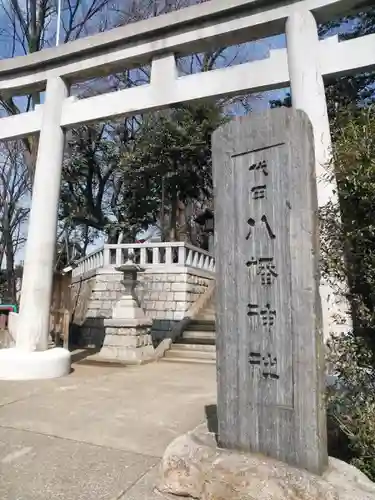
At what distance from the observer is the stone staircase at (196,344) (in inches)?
311

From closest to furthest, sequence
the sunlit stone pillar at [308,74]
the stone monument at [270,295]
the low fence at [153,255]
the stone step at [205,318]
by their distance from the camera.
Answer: the stone monument at [270,295] < the sunlit stone pillar at [308,74] < the stone step at [205,318] < the low fence at [153,255]

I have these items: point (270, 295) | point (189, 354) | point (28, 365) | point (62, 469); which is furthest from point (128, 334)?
point (270, 295)

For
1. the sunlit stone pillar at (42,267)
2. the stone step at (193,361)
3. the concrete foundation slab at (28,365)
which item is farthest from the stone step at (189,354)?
the concrete foundation slab at (28,365)

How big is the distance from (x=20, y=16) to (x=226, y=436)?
16106mm

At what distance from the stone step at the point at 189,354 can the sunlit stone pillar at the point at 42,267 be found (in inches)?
107

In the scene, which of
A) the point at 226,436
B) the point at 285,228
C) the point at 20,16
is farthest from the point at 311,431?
the point at 20,16

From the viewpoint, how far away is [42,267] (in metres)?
5.84

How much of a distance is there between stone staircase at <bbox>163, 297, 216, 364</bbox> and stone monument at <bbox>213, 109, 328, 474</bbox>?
530cm

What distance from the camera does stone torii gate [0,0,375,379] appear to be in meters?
4.59

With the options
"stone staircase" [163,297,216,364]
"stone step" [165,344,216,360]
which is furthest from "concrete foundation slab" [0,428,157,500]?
"stone step" [165,344,216,360]

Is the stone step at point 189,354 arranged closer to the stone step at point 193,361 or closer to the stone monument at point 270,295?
the stone step at point 193,361

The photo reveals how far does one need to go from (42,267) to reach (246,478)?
4.60 metres

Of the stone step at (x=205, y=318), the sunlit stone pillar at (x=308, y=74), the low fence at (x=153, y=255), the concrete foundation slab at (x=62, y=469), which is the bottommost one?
the concrete foundation slab at (x=62, y=469)

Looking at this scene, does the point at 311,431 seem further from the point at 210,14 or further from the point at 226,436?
the point at 210,14
